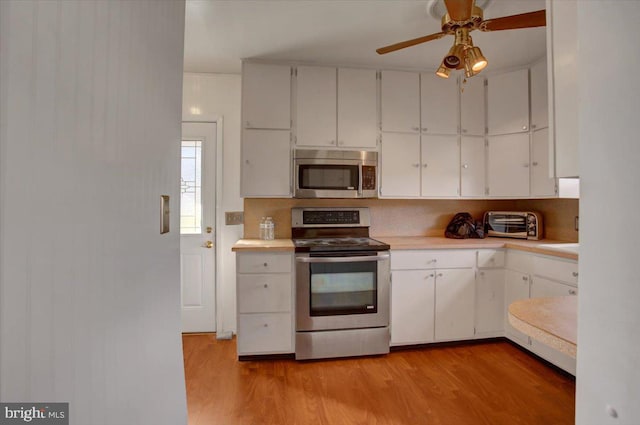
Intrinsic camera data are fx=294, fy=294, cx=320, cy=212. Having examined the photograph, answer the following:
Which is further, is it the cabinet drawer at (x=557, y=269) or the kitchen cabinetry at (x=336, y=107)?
the kitchen cabinetry at (x=336, y=107)

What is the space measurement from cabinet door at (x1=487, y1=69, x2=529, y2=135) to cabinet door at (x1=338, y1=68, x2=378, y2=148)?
3.72ft

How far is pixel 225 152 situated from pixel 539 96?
2.85 meters

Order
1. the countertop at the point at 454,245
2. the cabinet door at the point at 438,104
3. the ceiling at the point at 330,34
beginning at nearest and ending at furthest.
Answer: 1. the ceiling at the point at 330,34
2. the countertop at the point at 454,245
3. the cabinet door at the point at 438,104

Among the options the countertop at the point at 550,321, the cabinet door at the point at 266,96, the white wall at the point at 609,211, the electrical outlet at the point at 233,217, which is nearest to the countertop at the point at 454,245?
the electrical outlet at the point at 233,217

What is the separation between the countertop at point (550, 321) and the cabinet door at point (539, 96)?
2102 millimetres

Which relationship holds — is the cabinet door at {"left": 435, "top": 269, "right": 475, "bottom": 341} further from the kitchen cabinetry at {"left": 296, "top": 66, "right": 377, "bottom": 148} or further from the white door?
the white door

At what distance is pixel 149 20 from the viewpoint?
596mm

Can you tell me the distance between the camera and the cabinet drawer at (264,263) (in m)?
2.29

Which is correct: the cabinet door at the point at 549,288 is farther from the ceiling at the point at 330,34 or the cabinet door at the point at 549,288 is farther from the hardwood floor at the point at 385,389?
the ceiling at the point at 330,34

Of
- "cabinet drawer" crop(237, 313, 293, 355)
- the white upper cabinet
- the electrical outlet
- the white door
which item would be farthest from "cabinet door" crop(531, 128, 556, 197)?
the white door

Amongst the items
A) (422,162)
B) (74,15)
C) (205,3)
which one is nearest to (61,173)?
(74,15)

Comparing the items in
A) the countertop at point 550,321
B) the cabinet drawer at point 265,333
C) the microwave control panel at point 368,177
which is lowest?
the cabinet drawer at point 265,333

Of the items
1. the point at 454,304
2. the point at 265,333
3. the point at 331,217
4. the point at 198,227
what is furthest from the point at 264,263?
the point at 454,304

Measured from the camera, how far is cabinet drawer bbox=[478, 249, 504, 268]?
8.36 feet
